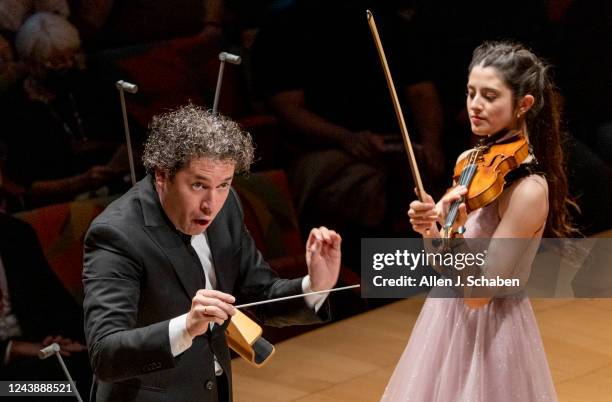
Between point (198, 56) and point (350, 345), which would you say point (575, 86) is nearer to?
point (350, 345)

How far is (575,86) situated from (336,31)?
167cm

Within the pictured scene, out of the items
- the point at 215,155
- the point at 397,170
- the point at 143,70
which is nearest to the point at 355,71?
the point at 397,170

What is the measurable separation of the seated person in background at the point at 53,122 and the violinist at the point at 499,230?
148 cm

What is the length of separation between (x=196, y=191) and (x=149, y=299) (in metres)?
0.26

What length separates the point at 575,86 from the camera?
5922 mm

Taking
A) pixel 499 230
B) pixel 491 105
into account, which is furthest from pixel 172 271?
pixel 491 105

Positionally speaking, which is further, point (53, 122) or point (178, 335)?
point (53, 122)

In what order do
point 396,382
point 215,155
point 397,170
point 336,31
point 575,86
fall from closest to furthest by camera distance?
1. point 215,155
2. point 396,382
3. point 336,31
4. point 397,170
5. point 575,86

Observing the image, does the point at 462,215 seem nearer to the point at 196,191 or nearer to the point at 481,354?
the point at 481,354

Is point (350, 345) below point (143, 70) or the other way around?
below

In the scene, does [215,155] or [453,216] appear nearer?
[215,155]

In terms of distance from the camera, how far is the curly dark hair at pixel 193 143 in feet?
8.07

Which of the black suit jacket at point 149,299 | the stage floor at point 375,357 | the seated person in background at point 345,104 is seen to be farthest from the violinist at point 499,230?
the seated person in background at point 345,104

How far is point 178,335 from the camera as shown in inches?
90.7
